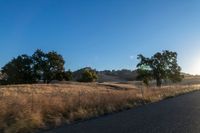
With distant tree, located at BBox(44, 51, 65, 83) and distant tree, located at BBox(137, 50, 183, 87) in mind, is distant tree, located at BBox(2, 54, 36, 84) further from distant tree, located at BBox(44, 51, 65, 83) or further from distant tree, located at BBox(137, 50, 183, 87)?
distant tree, located at BBox(137, 50, 183, 87)

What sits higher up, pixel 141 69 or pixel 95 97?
pixel 141 69

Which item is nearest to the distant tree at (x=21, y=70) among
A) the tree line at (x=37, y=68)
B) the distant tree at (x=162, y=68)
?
the tree line at (x=37, y=68)

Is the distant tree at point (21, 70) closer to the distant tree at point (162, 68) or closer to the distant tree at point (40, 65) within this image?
the distant tree at point (40, 65)

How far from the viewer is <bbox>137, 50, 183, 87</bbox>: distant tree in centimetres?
7284

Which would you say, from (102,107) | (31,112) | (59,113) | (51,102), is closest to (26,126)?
(31,112)

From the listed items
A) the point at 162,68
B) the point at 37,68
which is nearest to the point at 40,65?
the point at 37,68

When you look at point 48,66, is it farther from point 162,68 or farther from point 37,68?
point 162,68

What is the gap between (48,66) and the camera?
79.8 meters

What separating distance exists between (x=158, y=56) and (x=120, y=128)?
2458 inches

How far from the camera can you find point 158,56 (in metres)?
73.4

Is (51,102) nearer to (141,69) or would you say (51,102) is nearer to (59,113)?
(59,113)

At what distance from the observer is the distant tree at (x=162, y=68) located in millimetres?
72844

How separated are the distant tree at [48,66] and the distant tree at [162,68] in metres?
17.5

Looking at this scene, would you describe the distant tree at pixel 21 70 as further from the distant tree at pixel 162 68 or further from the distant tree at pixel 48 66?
the distant tree at pixel 162 68
